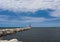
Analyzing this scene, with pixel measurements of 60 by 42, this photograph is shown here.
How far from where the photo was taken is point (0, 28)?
14.6ft

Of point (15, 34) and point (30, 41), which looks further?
point (30, 41)

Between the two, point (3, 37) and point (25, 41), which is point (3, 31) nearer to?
point (3, 37)

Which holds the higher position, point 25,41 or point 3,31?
point 3,31

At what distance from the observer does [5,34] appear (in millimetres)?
4504

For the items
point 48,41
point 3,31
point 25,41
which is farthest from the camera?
point 48,41

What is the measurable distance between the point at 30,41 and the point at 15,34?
4.38 ft

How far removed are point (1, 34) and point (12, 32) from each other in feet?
1.00

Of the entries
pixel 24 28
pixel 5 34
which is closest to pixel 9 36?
pixel 5 34

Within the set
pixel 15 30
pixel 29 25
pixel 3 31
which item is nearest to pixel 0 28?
pixel 3 31

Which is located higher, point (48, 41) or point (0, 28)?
point (0, 28)

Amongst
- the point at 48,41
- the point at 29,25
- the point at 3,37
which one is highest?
the point at 29,25

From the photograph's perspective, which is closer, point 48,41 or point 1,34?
point 1,34

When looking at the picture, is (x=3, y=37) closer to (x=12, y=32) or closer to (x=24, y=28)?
(x=12, y=32)

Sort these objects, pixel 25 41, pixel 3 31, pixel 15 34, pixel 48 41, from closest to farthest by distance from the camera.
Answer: pixel 3 31
pixel 15 34
pixel 25 41
pixel 48 41
